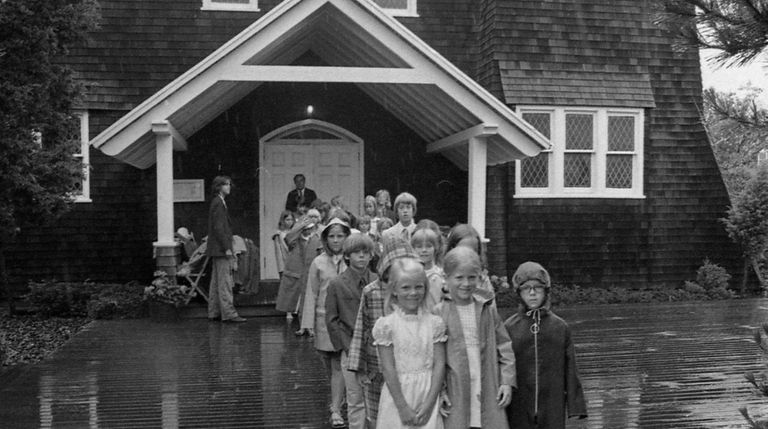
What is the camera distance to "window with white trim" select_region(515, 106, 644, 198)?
1560 cm

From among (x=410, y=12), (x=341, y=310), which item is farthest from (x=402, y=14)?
(x=341, y=310)

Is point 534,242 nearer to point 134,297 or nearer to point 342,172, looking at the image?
point 342,172

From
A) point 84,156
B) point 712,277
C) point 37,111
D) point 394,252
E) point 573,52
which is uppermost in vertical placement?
point 573,52

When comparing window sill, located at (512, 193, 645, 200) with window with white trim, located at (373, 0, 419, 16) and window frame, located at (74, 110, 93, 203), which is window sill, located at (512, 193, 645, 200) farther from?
window frame, located at (74, 110, 93, 203)

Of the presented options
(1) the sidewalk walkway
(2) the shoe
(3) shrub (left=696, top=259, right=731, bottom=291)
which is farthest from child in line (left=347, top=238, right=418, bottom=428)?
(3) shrub (left=696, top=259, right=731, bottom=291)

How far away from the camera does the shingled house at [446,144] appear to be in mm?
14969

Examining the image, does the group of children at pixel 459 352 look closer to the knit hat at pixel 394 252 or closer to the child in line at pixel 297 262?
the knit hat at pixel 394 252

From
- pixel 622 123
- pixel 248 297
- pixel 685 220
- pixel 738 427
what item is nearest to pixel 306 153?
pixel 248 297

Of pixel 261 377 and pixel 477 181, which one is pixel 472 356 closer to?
pixel 261 377

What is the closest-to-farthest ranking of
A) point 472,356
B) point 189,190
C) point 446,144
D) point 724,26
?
1. point 724,26
2. point 472,356
3. point 446,144
4. point 189,190

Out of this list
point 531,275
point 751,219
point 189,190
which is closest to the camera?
point 531,275

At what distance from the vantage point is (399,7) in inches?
637

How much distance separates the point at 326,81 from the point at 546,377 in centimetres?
792

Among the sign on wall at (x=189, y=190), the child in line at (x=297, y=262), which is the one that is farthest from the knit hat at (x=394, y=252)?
the sign on wall at (x=189, y=190)
